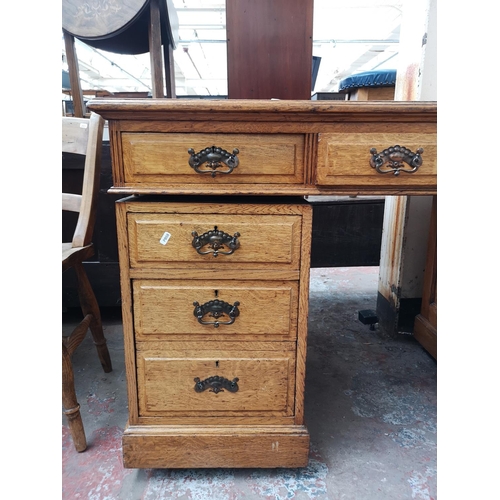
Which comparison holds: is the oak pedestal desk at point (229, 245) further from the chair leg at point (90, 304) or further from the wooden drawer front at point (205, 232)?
the chair leg at point (90, 304)

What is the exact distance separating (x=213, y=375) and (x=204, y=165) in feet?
1.93

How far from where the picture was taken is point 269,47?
1446 millimetres

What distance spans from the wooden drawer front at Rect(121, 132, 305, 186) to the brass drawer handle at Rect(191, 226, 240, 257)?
0.43ft

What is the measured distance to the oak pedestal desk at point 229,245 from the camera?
880 mm

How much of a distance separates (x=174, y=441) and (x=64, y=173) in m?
1.40

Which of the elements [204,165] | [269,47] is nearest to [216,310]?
[204,165]

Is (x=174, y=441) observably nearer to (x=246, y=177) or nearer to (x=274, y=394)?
(x=274, y=394)

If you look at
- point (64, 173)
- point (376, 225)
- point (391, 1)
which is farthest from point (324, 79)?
point (64, 173)

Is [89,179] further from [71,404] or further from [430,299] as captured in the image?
[430,299]

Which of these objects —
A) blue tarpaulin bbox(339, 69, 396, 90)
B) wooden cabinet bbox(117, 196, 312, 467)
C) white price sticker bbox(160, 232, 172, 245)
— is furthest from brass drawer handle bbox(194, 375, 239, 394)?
blue tarpaulin bbox(339, 69, 396, 90)

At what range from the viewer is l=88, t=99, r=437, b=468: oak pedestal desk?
2.89ft

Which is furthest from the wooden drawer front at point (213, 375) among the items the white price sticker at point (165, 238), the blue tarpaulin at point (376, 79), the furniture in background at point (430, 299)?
the blue tarpaulin at point (376, 79)

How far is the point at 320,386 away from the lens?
1.49 meters

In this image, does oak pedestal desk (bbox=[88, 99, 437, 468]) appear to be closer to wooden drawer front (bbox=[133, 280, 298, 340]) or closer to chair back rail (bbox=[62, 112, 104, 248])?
wooden drawer front (bbox=[133, 280, 298, 340])
